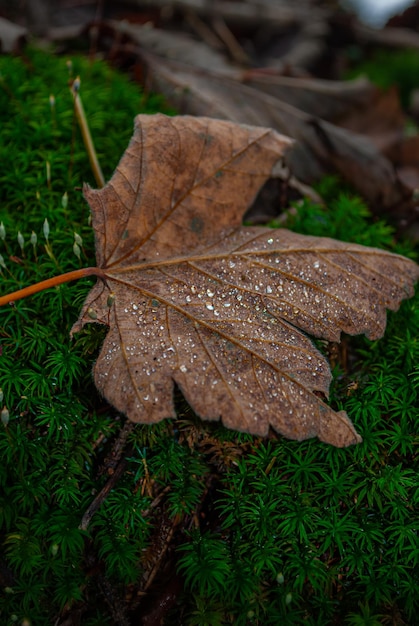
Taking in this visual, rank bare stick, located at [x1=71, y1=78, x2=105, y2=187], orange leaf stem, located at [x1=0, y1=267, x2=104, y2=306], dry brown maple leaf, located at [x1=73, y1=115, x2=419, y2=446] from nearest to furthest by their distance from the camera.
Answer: dry brown maple leaf, located at [x1=73, y1=115, x2=419, y2=446] < orange leaf stem, located at [x1=0, y1=267, x2=104, y2=306] < bare stick, located at [x1=71, y1=78, x2=105, y2=187]

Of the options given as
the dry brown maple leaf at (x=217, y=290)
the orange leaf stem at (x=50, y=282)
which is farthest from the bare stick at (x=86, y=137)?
the orange leaf stem at (x=50, y=282)

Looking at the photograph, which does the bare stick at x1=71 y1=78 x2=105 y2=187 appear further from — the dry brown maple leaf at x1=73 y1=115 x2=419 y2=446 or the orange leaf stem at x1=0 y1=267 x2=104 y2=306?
the orange leaf stem at x1=0 y1=267 x2=104 y2=306

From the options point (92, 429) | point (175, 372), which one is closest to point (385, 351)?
point (175, 372)

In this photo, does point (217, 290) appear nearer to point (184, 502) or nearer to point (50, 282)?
point (50, 282)

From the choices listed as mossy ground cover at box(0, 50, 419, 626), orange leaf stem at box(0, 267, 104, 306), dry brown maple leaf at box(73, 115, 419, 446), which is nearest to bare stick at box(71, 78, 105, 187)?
dry brown maple leaf at box(73, 115, 419, 446)

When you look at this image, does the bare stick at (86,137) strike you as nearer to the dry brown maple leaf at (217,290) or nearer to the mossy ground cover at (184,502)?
the dry brown maple leaf at (217,290)

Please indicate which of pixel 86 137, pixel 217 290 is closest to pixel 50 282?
pixel 217 290
